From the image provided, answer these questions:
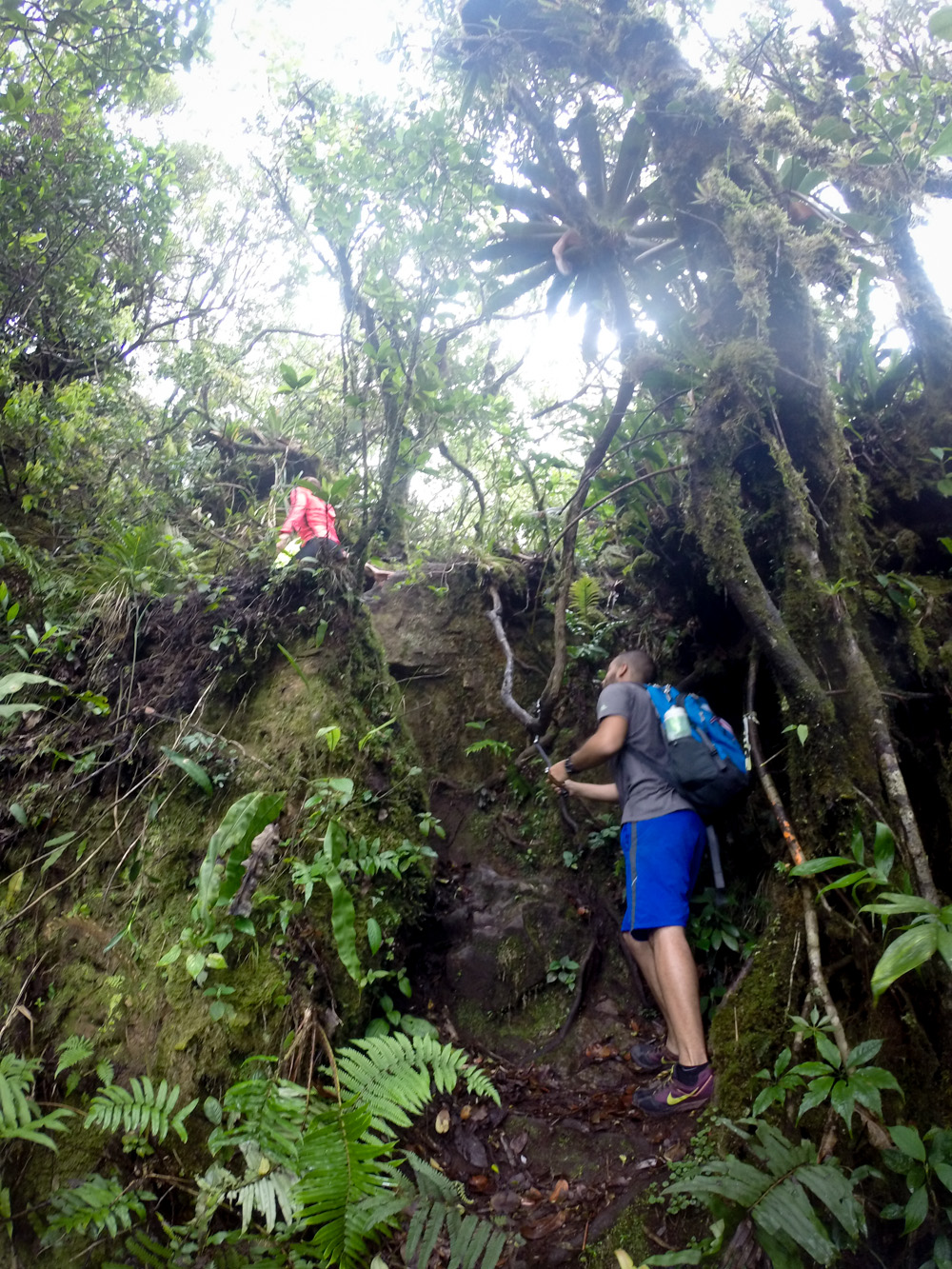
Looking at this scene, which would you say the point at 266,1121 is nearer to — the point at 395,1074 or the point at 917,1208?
the point at 395,1074

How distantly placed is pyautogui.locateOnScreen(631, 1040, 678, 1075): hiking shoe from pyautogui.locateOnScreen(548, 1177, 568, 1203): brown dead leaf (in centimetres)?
74

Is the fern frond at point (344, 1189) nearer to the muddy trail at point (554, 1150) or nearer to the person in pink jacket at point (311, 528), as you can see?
the muddy trail at point (554, 1150)

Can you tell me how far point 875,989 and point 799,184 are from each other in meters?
5.00

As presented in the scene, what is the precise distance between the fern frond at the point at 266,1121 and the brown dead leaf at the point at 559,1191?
1288 millimetres

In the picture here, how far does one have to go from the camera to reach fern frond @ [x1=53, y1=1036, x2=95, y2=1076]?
274 cm

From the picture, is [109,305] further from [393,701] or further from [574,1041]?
[574,1041]

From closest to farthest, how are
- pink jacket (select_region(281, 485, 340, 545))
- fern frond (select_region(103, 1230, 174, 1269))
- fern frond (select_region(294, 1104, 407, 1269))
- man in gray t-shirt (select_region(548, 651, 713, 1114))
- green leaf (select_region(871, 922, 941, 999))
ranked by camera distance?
1. green leaf (select_region(871, 922, 941, 999))
2. fern frond (select_region(294, 1104, 407, 1269))
3. fern frond (select_region(103, 1230, 174, 1269))
4. man in gray t-shirt (select_region(548, 651, 713, 1114))
5. pink jacket (select_region(281, 485, 340, 545))

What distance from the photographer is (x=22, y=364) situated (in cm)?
596

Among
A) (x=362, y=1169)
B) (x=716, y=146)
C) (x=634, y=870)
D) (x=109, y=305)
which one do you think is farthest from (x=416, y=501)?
(x=362, y=1169)

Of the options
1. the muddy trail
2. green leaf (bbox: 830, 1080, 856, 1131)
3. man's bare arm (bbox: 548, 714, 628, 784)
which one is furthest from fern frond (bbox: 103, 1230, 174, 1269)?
man's bare arm (bbox: 548, 714, 628, 784)

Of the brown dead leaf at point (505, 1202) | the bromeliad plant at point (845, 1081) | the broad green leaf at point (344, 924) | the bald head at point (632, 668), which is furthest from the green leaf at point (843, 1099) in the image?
the bald head at point (632, 668)

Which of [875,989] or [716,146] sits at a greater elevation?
[716,146]

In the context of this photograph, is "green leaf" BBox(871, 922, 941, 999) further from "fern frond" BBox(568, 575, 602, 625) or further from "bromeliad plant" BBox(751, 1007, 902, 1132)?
"fern frond" BBox(568, 575, 602, 625)

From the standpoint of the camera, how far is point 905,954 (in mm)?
1470
